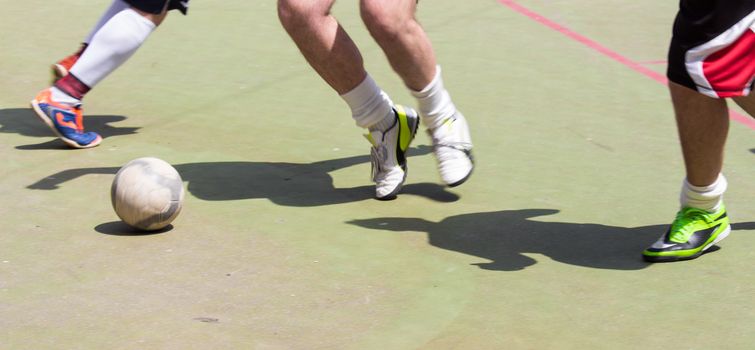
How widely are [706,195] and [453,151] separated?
1051 mm

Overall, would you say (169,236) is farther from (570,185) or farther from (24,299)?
(570,185)

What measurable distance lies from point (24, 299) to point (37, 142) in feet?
6.21

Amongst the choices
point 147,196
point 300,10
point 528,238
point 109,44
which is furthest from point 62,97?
point 528,238

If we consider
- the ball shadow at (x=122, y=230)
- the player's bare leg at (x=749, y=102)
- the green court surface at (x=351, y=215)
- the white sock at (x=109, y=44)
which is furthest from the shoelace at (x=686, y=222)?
the white sock at (x=109, y=44)

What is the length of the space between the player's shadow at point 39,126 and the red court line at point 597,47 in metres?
2.89

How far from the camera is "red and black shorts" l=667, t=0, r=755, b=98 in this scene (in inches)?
151

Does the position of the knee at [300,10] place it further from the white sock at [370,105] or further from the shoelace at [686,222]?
the shoelace at [686,222]

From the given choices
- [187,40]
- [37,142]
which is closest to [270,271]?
[37,142]

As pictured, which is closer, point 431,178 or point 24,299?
point 24,299

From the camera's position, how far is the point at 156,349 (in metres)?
3.48

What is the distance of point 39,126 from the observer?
5867 millimetres

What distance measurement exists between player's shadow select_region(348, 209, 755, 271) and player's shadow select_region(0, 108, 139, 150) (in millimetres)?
1703

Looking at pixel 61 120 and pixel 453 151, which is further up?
pixel 453 151

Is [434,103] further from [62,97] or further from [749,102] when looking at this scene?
[62,97]
